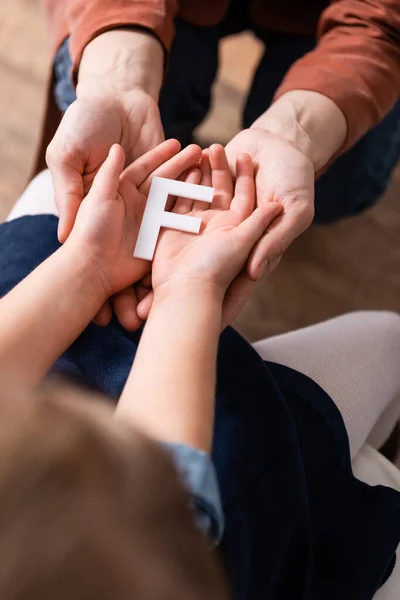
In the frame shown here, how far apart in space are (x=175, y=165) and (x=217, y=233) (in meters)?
0.12

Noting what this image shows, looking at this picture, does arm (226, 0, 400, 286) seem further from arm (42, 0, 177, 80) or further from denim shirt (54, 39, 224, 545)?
denim shirt (54, 39, 224, 545)

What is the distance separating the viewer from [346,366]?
73 centimetres

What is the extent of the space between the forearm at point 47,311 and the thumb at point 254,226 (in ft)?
0.55

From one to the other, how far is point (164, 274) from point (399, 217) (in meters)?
0.84

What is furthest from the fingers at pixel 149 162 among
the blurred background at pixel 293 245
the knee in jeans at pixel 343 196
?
the blurred background at pixel 293 245

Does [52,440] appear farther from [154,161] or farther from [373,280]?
[373,280]

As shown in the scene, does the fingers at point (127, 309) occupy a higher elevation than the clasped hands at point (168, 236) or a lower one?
lower

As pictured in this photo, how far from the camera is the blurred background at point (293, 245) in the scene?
4.15 feet

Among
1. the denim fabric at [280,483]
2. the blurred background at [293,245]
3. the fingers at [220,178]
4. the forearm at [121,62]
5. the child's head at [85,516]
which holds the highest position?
the child's head at [85,516]

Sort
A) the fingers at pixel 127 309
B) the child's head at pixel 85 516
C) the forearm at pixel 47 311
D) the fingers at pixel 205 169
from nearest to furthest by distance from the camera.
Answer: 1. the child's head at pixel 85 516
2. the forearm at pixel 47 311
3. the fingers at pixel 127 309
4. the fingers at pixel 205 169

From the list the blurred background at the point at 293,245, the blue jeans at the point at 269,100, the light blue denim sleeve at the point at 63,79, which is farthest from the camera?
the blurred background at the point at 293,245

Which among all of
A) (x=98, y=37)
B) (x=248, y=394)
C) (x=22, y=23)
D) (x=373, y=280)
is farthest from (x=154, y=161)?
(x=22, y=23)

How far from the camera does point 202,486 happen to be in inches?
17.8

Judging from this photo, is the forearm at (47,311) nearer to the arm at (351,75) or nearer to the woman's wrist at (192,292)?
the woman's wrist at (192,292)
